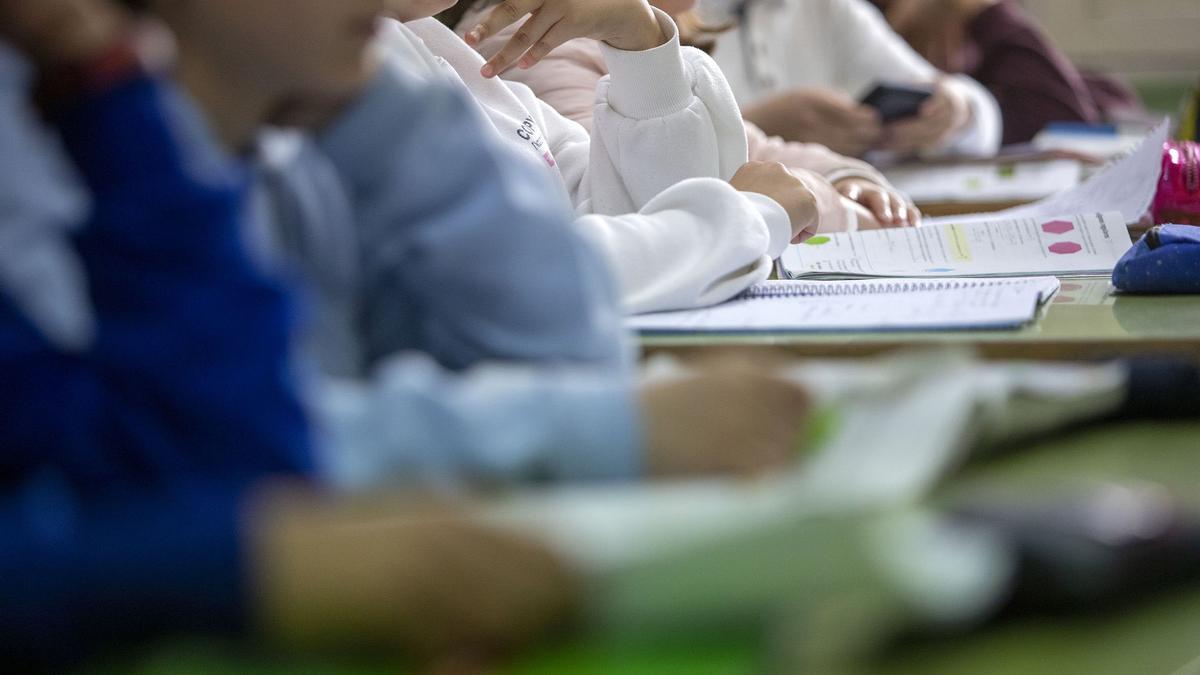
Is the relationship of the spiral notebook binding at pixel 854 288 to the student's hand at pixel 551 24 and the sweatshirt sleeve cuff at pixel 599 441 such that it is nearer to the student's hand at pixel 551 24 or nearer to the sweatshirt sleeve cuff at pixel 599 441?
the student's hand at pixel 551 24

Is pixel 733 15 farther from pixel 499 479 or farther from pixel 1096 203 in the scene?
pixel 499 479

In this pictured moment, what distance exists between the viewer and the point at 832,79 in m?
2.49

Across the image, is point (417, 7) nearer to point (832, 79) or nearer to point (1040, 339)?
point (1040, 339)

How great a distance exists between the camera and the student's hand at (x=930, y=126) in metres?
2.11

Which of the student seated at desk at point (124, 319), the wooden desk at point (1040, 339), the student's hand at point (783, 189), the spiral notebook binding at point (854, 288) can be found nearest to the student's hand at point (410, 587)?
the student seated at desk at point (124, 319)

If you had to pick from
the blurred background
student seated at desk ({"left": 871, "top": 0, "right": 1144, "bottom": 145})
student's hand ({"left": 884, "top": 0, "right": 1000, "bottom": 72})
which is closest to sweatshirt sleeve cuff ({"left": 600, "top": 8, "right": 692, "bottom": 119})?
student seated at desk ({"left": 871, "top": 0, "right": 1144, "bottom": 145})

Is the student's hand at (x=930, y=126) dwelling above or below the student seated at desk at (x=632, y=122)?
below

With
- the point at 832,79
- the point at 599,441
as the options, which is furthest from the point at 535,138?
the point at 832,79

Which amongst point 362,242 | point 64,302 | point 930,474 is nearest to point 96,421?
point 64,302

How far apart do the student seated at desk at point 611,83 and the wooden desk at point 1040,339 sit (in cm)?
44

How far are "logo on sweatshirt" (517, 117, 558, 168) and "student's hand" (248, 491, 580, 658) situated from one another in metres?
0.87

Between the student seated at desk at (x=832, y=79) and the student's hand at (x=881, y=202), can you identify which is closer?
the student's hand at (x=881, y=202)

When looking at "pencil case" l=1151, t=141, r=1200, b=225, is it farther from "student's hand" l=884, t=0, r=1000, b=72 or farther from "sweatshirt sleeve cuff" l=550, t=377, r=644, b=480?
"student's hand" l=884, t=0, r=1000, b=72

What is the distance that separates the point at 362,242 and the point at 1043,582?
0.31m
